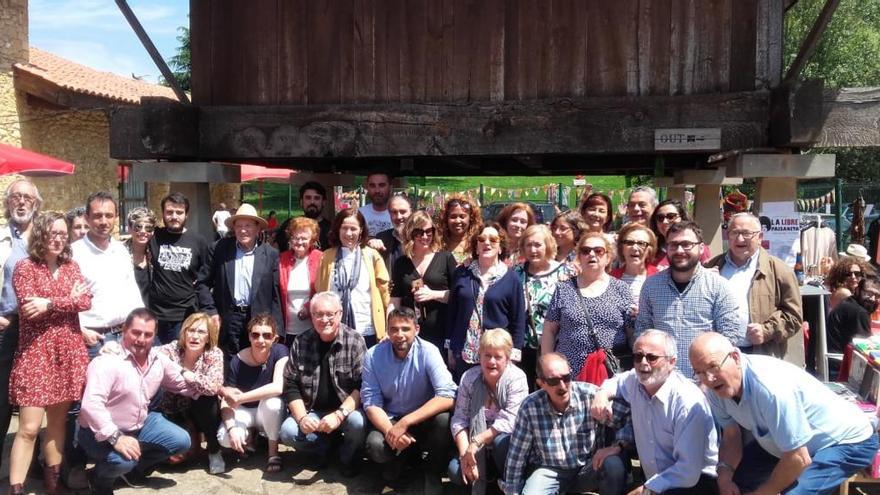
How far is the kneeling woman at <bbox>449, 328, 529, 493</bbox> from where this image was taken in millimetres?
4480

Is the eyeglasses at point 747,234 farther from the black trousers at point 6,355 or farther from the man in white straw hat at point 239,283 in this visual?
the black trousers at point 6,355

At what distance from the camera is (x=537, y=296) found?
4973 millimetres

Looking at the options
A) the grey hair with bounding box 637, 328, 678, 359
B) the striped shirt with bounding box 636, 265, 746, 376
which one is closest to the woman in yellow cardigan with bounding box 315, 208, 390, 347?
the striped shirt with bounding box 636, 265, 746, 376

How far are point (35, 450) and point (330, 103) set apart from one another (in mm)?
3263

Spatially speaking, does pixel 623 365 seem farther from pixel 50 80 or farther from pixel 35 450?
pixel 50 80

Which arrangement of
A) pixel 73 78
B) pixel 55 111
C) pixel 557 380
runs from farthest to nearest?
pixel 73 78
pixel 55 111
pixel 557 380

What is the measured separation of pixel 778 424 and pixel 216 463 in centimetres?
366

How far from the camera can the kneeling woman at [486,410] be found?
176 inches

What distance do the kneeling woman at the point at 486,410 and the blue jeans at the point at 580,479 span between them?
0.32m

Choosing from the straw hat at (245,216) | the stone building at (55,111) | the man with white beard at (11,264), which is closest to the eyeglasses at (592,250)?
the straw hat at (245,216)

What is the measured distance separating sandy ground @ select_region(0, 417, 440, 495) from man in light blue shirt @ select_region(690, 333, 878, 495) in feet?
6.11

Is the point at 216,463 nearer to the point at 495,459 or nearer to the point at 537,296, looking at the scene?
the point at 495,459

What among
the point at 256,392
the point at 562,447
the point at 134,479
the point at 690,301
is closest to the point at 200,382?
the point at 256,392

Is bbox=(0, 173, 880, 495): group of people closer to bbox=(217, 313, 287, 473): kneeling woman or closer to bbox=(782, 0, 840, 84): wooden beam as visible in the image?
bbox=(217, 313, 287, 473): kneeling woman
